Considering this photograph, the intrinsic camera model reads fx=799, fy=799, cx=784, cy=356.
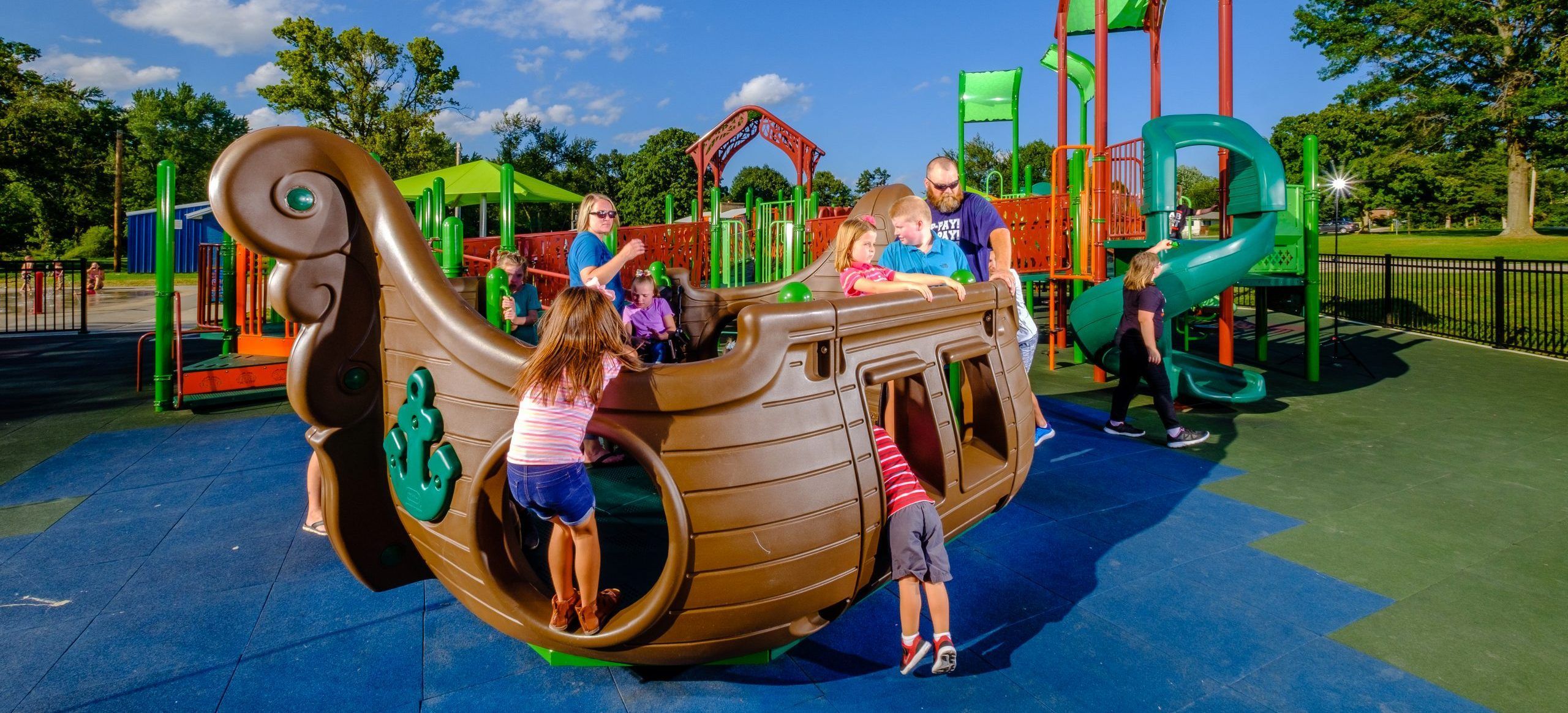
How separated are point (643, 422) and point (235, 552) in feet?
10.3

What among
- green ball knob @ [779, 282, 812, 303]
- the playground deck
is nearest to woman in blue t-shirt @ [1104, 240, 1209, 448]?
the playground deck

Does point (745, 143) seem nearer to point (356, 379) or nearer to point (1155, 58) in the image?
point (1155, 58)

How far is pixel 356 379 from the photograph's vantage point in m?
2.58

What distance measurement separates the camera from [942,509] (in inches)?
112

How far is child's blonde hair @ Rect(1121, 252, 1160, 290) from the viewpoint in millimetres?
6297

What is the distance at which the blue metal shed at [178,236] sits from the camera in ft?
110

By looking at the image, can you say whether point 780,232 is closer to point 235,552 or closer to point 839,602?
point 235,552

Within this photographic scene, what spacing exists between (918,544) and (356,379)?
6.21 feet

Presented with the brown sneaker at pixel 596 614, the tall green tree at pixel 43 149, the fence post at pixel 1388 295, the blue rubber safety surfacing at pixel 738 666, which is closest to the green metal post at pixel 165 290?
the blue rubber safety surfacing at pixel 738 666

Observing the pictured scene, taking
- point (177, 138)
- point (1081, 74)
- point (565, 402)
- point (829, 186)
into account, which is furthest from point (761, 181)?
point (565, 402)

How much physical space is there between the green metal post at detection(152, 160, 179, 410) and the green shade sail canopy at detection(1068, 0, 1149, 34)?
1199 centimetres

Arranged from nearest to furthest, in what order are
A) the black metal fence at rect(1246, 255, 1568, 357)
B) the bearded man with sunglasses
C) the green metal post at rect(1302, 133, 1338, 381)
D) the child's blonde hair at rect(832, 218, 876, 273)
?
the child's blonde hair at rect(832, 218, 876, 273)
the bearded man with sunglasses
the green metal post at rect(1302, 133, 1338, 381)
the black metal fence at rect(1246, 255, 1568, 357)

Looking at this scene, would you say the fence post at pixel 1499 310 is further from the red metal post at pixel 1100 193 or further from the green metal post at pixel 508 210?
the green metal post at pixel 508 210

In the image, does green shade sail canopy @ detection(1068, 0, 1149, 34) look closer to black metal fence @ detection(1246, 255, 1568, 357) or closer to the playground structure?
black metal fence @ detection(1246, 255, 1568, 357)
